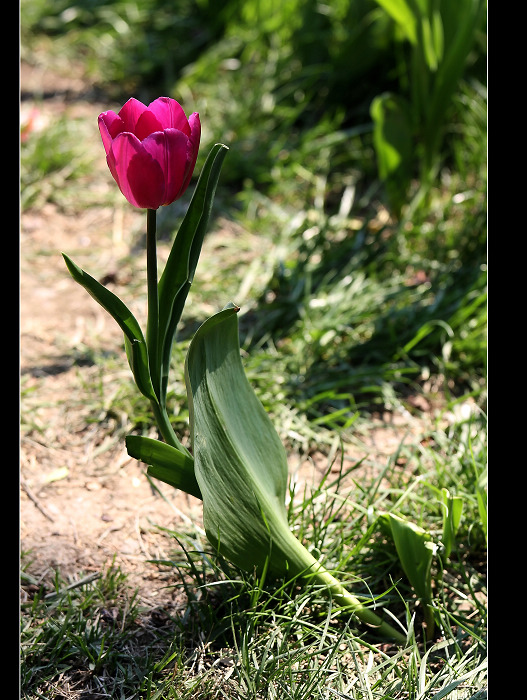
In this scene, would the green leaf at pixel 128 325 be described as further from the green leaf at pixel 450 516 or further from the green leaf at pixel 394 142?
the green leaf at pixel 394 142

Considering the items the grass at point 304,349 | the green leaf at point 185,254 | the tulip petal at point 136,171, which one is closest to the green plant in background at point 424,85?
the grass at point 304,349

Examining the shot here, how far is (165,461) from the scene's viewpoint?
1.29 m

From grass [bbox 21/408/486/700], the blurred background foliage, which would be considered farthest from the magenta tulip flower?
the blurred background foliage

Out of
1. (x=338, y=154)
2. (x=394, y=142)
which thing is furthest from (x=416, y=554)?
(x=338, y=154)

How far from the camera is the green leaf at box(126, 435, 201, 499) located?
125 centimetres

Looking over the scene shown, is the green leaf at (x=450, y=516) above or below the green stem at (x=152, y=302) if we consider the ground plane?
below

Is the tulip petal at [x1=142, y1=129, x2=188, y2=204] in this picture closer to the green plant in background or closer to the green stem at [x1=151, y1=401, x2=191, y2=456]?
the green stem at [x1=151, y1=401, x2=191, y2=456]

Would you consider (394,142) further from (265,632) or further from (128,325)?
(265,632)

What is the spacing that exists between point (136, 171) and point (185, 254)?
216 millimetres

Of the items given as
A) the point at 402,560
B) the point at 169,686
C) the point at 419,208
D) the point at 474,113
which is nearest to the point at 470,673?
the point at 402,560

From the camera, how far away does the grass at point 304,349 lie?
4.50 feet

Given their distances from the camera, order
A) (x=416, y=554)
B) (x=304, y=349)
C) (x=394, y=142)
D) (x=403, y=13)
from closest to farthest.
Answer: (x=416, y=554)
(x=304, y=349)
(x=403, y=13)
(x=394, y=142)

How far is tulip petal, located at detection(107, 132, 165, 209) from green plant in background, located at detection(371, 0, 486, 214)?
151 centimetres

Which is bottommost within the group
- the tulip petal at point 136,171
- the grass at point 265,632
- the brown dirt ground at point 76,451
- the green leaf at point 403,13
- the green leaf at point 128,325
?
the grass at point 265,632
